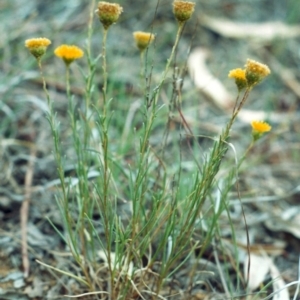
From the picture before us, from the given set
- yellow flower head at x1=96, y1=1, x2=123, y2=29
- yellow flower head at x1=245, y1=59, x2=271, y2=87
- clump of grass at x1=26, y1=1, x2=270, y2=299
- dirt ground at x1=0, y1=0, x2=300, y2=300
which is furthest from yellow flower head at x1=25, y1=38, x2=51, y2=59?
yellow flower head at x1=245, y1=59, x2=271, y2=87

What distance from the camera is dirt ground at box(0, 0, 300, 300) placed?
4.77ft

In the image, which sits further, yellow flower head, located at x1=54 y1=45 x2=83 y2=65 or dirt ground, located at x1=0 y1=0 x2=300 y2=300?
dirt ground, located at x1=0 y1=0 x2=300 y2=300

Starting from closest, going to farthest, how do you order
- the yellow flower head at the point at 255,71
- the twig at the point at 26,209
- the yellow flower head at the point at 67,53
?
the yellow flower head at the point at 255,71, the yellow flower head at the point at 67,53, the twig at the point at 26,209

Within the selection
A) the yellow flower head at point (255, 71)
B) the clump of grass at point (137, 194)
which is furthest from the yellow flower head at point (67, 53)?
the yellow flower head at point (255, 71)

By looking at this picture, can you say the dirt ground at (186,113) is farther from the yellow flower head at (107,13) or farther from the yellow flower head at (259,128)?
the yellow flower head at (259,128)

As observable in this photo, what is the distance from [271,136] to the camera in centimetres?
218

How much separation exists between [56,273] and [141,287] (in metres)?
0.27

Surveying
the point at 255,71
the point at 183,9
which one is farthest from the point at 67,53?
the point at 255,71

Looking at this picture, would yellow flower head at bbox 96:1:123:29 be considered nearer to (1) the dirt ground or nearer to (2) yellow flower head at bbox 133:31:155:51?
(1) the dirt ground

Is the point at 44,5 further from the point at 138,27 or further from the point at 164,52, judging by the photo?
the point at 164,52

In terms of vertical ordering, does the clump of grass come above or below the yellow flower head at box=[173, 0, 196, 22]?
below

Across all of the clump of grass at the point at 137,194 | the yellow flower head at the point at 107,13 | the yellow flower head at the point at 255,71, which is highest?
the yellow flower head at the point at 107,13

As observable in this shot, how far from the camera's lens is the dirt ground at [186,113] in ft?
4.77

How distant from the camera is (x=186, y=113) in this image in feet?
7.27
